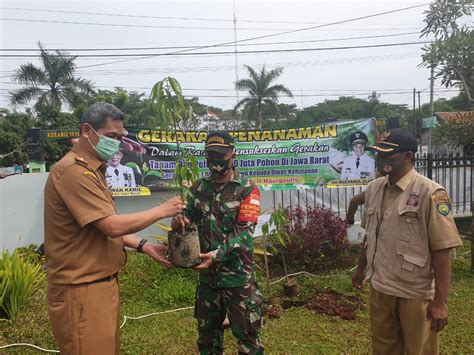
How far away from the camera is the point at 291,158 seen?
21.0 feet

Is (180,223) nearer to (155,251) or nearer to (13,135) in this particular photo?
(155,251)

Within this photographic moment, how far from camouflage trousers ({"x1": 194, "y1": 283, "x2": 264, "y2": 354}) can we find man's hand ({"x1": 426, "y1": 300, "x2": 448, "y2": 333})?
Answer: 1.07 m

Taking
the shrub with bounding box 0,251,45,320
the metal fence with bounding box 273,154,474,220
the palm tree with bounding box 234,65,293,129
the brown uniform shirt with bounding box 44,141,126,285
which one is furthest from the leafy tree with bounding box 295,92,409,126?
the brown uniform shirt with bounding box 44,141,126,285

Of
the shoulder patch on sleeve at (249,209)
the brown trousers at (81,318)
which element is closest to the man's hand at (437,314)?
the shoulder patch on sleeve at (249,209)

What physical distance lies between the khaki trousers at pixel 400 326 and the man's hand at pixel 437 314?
35 millimetres

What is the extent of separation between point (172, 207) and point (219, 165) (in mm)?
647

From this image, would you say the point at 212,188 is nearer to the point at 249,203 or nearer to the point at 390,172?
the point at 249,203

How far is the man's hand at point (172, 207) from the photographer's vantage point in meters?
1.95

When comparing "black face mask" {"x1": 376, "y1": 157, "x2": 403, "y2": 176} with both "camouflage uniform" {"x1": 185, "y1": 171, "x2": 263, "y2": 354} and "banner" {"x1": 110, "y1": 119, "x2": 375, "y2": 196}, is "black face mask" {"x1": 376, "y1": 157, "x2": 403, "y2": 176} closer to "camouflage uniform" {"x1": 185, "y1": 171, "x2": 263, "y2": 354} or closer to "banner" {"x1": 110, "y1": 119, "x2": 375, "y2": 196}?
"camouflage uniform" {"x1": 185, "y1": 171, "x2": 263, "y2": 354}

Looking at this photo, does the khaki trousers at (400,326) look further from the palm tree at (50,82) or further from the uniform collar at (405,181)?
the palm tree at (50,82)


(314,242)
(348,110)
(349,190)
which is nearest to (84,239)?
(314,242)

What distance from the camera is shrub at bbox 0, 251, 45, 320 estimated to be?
12.5 ft

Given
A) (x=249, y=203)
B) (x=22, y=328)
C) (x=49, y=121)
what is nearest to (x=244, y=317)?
(x=249, y=203)

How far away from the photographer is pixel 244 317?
246 centimetres
